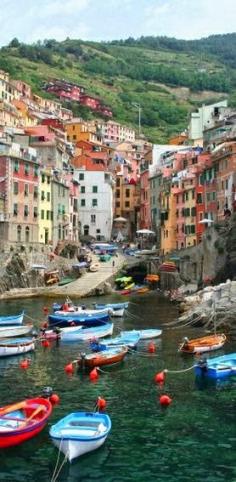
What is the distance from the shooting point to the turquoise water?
23.3 m

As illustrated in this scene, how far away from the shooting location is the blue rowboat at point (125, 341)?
46.8m

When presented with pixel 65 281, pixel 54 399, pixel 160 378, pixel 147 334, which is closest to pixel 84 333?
pixel 147 334

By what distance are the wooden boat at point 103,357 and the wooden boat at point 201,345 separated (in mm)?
4589

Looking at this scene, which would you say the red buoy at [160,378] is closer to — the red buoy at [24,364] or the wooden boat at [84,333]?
the red buoy at [24,364]

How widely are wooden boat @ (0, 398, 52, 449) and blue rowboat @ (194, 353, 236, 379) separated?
12.1 meters

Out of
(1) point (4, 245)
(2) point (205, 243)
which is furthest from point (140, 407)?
(1) point (4, 245)

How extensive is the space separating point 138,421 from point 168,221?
80249 mm

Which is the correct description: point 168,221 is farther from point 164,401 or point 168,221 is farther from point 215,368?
point 164,401

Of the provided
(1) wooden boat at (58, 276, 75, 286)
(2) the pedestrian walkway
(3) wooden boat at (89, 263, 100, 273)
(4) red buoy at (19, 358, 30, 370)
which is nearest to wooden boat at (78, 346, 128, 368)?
(4) red buoy at (19, 358, 30, 370)

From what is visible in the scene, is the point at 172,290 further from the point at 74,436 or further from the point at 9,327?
the point at 74,436

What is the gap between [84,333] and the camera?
5319cm

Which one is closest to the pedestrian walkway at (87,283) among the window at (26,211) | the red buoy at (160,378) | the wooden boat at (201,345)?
the window at (26,211)

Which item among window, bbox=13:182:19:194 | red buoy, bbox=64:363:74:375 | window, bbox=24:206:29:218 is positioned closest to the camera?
red buoy, bbox=64:363:74:375

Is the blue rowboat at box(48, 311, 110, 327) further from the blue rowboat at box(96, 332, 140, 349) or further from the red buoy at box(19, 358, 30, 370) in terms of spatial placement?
the red buoy at box(19, 358, 30, 370)
